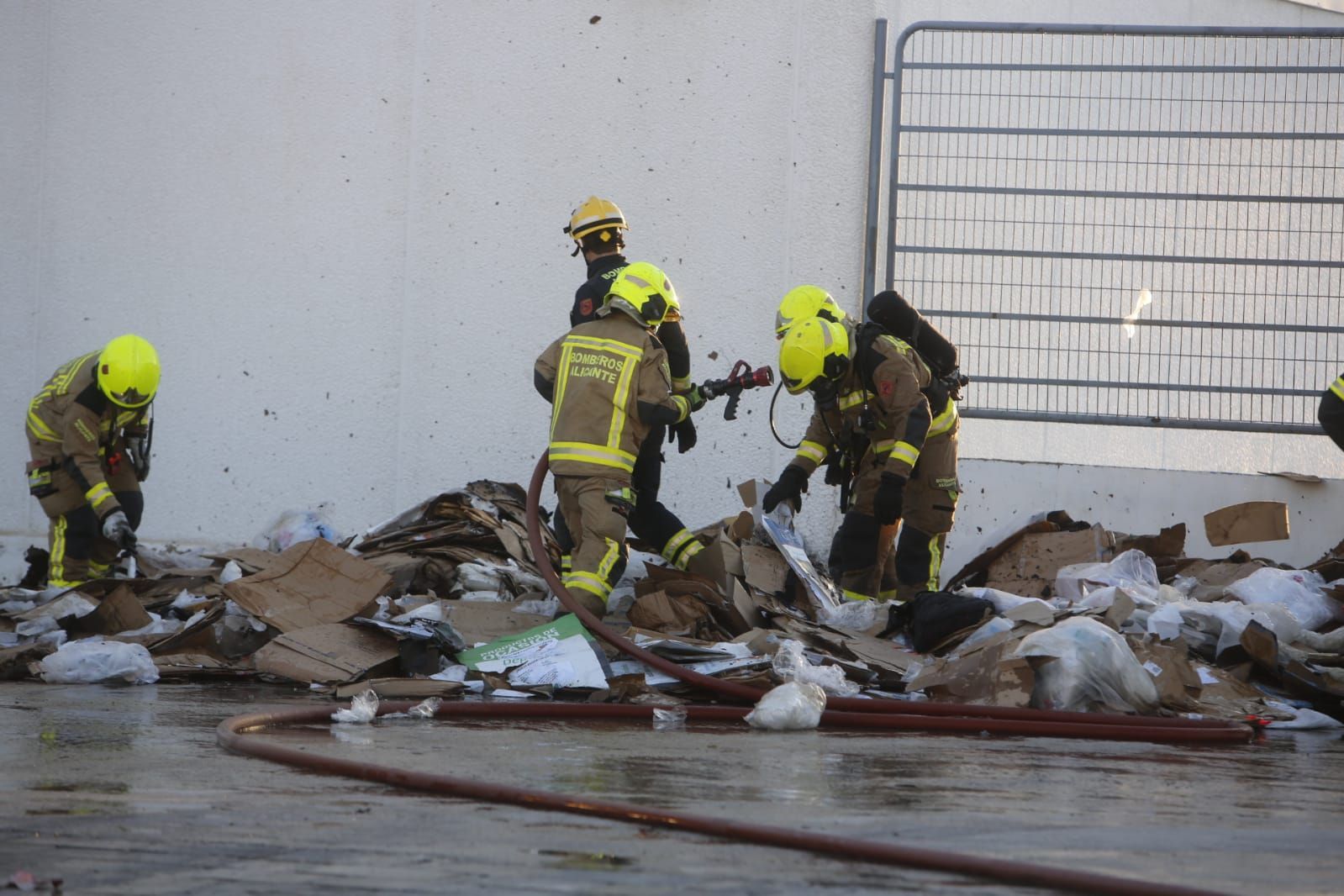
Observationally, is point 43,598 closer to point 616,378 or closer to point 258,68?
point 616,378

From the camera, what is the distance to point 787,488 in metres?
6.82

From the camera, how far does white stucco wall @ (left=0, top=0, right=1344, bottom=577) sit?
8.50 metres

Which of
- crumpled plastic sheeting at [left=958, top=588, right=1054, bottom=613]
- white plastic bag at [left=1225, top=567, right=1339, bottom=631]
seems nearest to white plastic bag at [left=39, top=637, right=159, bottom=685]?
crumpled plastic sheeting at [left=958, top=588, right=1054, bottom=613]

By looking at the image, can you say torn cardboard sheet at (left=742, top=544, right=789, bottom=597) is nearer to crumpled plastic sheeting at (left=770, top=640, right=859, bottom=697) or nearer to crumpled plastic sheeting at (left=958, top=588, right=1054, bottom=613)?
crumpled plastic sheeting at (left=958, top=588, right=1054, bottom=613)

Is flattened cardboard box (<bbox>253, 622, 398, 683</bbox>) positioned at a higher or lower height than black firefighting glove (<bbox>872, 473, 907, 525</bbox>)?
lower

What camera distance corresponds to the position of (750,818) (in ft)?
8.21

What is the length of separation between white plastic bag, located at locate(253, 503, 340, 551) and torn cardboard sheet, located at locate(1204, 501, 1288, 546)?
4790 mm

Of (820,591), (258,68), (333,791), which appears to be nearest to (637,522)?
(820,591)

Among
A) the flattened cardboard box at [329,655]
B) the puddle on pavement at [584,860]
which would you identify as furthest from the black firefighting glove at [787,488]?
the puddle on pavement at [584,860]

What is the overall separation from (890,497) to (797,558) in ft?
1.83

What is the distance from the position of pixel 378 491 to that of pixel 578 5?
3231 mm

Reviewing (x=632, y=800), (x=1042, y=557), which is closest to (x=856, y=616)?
(x=1042, y=557)

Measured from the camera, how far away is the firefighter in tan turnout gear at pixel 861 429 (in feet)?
20.9

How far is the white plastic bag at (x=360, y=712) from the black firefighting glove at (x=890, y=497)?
2.91 m
